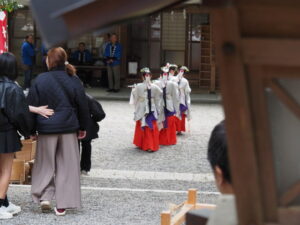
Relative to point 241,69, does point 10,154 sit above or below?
below

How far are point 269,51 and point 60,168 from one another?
17.7 feet

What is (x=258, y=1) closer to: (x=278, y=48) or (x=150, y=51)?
(x=278, y=48)

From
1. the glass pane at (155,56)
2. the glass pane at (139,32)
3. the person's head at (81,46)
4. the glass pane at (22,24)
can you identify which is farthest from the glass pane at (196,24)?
the glass pane at (22,24)

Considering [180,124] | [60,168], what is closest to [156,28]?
[180,124]

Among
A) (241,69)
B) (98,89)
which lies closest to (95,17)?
(241,69)

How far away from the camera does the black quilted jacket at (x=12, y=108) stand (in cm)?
625

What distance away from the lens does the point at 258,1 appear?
1.40 m

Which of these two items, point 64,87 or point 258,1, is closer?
point 258,1

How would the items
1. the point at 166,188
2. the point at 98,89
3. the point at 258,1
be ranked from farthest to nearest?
the point at 98,89 < the point at 166,188 < the point at 258,1

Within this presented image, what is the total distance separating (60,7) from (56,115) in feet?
16.6

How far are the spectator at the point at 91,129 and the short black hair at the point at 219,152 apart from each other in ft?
19.2

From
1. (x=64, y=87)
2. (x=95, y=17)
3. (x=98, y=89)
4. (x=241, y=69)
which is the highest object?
(x=95, y=17)

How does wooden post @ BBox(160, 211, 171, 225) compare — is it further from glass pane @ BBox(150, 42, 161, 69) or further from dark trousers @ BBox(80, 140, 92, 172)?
glass pane @ BBox(150, 42, 161, 69)

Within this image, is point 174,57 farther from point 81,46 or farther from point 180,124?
point 180,124
